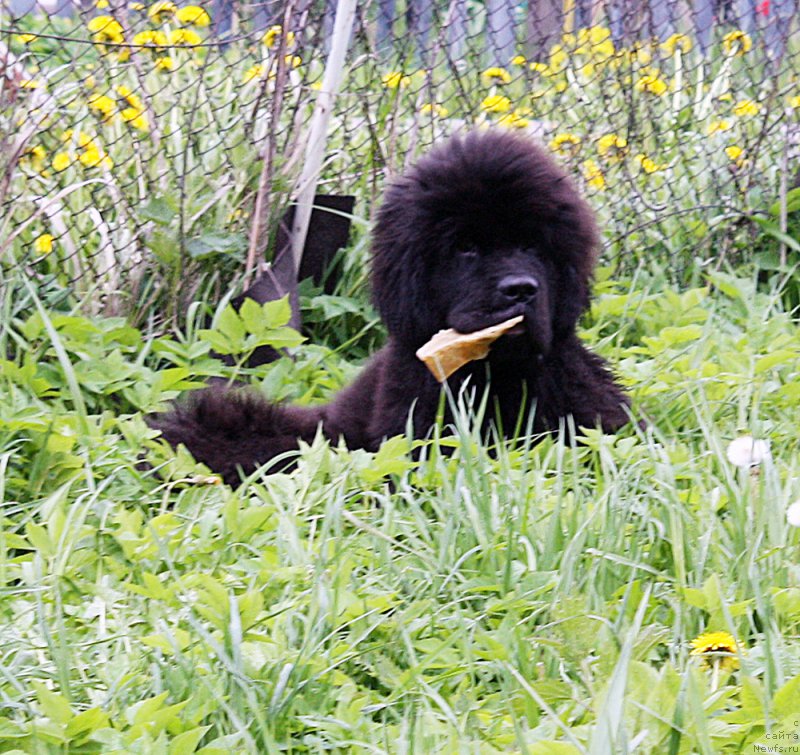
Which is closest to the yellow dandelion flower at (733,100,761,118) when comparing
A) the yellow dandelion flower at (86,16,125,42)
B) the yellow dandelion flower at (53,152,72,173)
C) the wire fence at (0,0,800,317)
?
the wire fence at (0,0,800,317)

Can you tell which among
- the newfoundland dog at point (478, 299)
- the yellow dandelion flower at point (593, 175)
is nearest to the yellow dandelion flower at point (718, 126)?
the yellow dandelion flower at point (593, 175)

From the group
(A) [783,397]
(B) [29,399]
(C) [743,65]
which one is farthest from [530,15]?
(B) [29,399]

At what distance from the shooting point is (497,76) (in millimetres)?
4785

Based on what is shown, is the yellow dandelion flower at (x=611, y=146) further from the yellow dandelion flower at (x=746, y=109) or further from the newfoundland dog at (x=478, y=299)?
the newfoundland dog at (x=478, y=299)

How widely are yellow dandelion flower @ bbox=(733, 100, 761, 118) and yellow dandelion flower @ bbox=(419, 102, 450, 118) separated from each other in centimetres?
113

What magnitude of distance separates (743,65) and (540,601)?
12.0ft

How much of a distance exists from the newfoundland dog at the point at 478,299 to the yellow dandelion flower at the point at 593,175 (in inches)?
54.9

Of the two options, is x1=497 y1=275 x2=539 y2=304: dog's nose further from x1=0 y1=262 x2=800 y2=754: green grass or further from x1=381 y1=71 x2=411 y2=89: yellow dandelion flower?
x1=381 y1=71 x2=411 y2=89: yellow dandelion flower

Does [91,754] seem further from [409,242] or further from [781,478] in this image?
[409,242]

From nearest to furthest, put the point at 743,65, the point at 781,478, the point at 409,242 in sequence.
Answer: the point at 781,478
the point at 409,242
the point at 743,65

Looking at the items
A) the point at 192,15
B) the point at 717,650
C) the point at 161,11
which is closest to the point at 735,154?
the point at 192,15

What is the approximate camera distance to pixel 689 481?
278 cm

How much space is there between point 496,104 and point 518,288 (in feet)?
5.77

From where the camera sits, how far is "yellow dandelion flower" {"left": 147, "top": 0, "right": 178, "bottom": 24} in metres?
4.19
